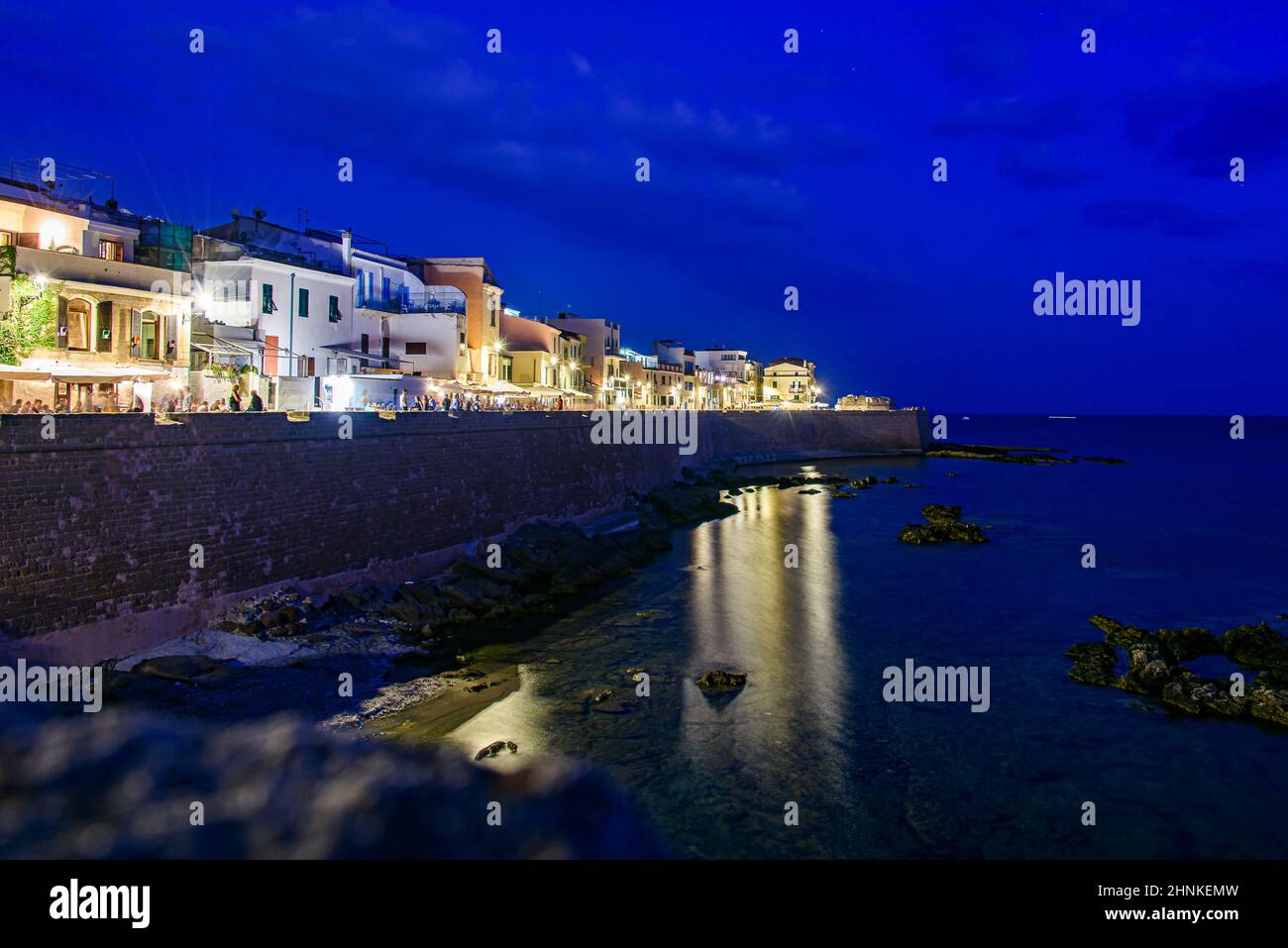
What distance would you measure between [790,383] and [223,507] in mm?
96954

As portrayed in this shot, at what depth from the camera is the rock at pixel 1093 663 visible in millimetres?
16234

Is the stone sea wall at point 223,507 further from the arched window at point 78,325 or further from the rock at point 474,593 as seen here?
the arched window at point 78,325

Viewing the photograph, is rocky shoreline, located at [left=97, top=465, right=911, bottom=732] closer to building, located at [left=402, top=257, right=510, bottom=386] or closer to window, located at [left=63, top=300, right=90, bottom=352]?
window, located at [left=63, top=300, right=90, bottom=352]

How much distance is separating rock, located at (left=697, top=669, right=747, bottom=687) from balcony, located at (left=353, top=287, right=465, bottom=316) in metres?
25.5

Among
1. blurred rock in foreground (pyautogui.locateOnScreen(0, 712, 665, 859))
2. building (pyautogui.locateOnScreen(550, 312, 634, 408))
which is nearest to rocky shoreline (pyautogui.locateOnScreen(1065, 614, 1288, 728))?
blurred rock in foreground (pyautogui.locateOnScreen(0, 712, 665, 859))

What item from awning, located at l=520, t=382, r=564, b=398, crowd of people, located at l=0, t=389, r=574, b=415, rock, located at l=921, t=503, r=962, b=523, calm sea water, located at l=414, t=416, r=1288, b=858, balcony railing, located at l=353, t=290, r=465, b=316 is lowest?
calm sea water, located at l=414, t=416, r=1288, b=858

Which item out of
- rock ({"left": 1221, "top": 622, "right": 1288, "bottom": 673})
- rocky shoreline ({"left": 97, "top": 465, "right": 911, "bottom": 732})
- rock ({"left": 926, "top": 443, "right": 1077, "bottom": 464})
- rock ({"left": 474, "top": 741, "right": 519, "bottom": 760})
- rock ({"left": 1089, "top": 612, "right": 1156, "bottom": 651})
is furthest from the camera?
rock ({"left": 926, "top": 443, "right": 1077, "bottom": 464})

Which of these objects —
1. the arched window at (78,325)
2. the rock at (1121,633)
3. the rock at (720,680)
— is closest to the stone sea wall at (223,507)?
the arched window at (78,325)

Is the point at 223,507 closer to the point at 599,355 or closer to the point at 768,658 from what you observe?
the point at 768,658

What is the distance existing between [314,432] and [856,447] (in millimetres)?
69995

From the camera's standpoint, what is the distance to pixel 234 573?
16547 mm

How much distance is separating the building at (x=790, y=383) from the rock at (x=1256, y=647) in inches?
3525

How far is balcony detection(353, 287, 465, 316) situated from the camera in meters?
36.4
